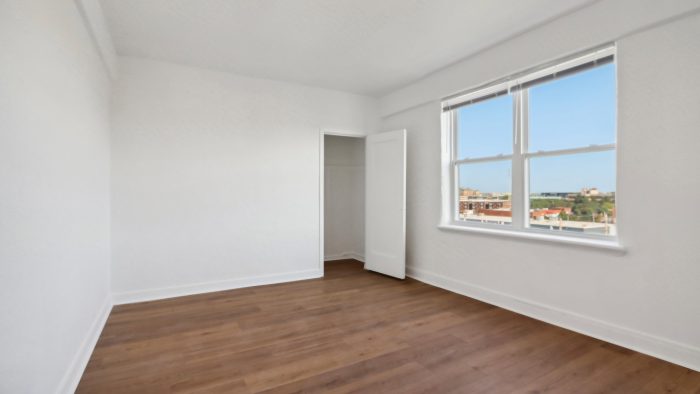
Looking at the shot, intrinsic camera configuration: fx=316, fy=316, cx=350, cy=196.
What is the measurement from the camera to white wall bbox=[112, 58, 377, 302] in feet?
11.4

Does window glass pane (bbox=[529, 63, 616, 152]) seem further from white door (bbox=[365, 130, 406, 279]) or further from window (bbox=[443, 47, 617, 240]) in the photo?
white door (bbox=[365, 130, 406, 279])

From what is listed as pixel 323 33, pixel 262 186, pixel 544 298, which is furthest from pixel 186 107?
pixel 544 298

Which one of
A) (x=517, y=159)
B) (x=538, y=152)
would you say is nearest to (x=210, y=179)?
(x=517, y=159)

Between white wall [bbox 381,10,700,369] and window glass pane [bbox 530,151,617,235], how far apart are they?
18 cm

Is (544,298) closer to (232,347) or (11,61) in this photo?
(232,347)

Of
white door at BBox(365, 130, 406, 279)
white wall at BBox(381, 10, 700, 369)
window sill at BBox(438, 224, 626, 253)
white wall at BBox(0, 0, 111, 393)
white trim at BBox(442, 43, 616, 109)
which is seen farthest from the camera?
white door at BBox(365, 130, 406, 279)

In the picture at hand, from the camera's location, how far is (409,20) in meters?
2.81

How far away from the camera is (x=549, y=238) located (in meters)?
2.92

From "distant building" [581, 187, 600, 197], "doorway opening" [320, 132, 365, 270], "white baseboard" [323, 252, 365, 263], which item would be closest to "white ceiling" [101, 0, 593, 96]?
"distant building" [581, 187, 600, 197]

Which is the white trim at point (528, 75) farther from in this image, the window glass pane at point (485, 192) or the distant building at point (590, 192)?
the distant building at point (590, 192)

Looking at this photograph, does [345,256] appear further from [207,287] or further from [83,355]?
[83,355]

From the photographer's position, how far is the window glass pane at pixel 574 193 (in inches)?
105

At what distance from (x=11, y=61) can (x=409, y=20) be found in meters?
2.64

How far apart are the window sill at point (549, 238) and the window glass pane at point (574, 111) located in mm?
832
